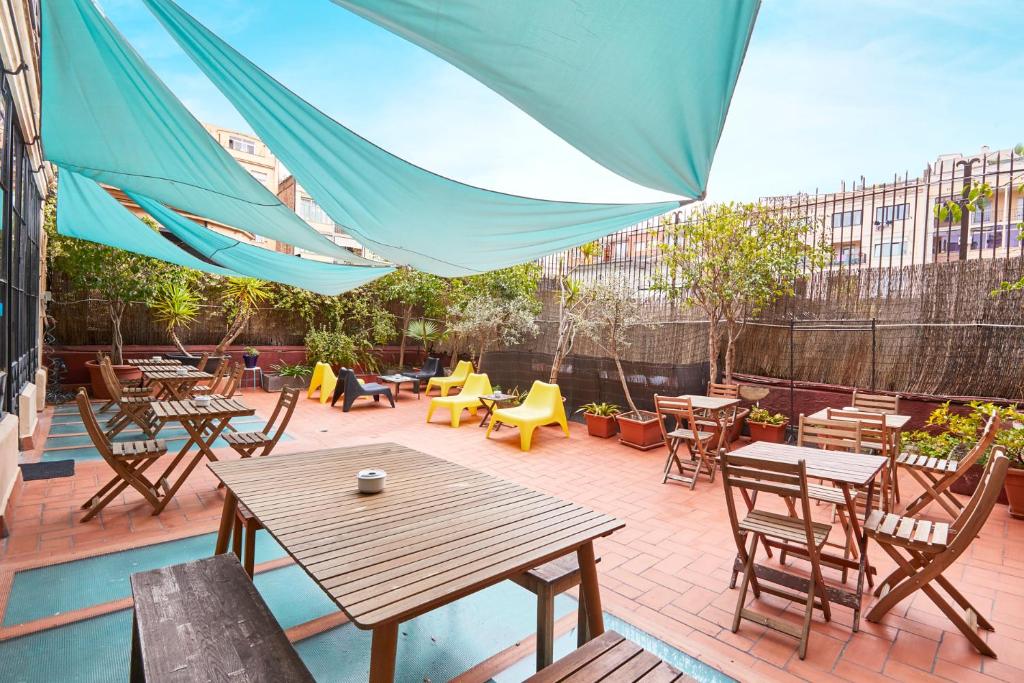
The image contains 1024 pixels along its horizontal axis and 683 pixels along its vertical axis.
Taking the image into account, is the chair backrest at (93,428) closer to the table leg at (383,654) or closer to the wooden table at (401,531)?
the wooden table at (401,531)

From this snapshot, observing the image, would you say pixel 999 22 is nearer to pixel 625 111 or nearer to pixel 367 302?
pixel 625 111

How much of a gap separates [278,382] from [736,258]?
807 centimetres

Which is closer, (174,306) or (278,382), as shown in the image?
(174,306)

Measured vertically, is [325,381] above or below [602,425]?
above

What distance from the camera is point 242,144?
33.2 meters

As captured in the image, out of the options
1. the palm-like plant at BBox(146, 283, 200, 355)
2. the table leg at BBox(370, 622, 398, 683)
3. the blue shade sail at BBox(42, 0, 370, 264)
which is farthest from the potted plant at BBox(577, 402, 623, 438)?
the palm-like plant at BBox(146, 283, 200, 355)

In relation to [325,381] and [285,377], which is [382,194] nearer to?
[325,381]

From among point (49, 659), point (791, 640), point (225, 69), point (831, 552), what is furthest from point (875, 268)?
point (49, 659)

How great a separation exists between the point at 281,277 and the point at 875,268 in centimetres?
677

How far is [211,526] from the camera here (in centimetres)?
346

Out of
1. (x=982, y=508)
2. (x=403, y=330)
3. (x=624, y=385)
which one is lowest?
(x=982, y=508)

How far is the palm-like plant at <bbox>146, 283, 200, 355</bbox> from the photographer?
8.71 m

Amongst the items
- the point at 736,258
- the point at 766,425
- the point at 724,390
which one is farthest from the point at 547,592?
the point at 736,258

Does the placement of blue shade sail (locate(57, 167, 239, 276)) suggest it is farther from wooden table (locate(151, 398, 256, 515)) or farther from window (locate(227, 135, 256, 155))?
window (locate(227, 135, 256, 155))
